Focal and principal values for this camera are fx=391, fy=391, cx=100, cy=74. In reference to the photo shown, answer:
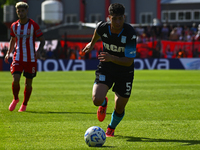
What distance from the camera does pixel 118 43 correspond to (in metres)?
6.00

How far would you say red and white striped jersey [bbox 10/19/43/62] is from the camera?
8758mm

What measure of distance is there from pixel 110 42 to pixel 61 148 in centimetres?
181

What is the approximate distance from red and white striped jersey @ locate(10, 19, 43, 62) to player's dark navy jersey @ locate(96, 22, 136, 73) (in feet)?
9.66

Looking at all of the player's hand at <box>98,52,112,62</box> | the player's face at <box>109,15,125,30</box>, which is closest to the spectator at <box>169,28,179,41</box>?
the player's face at <box>109,15,125,30</box>

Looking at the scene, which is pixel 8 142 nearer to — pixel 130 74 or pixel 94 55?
pixel 130 74

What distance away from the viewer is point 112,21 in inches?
228

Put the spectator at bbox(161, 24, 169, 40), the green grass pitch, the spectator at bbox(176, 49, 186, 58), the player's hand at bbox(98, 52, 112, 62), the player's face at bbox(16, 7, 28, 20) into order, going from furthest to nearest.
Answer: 1. the spectator at bbox(161, 24, 169, 40)
2. the spectator at bbox(176, 49, 186, 58)
3. the player's face at bbox(16, 7, 28, 20)
4. the player's hand at bbox(98, 52, 112, 62)
5. the green grass pitch

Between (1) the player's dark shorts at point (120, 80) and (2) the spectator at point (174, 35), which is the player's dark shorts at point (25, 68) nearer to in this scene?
(1) the player's dark shorts at point (120, 80)

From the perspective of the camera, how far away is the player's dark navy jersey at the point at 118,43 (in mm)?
5875

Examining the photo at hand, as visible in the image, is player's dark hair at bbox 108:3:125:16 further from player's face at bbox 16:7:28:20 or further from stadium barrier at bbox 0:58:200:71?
stadium barrier at bbox 0:58:200:71

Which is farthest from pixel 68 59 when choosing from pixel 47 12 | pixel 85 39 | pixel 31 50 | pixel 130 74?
pixel 130 74

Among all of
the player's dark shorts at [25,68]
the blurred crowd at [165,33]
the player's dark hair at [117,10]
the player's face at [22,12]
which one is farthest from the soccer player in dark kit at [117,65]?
the blurred crowd at [165,33]

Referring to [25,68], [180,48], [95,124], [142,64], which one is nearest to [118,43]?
[95,124]

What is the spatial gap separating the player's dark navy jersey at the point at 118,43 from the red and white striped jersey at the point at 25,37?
2945 millimetres
